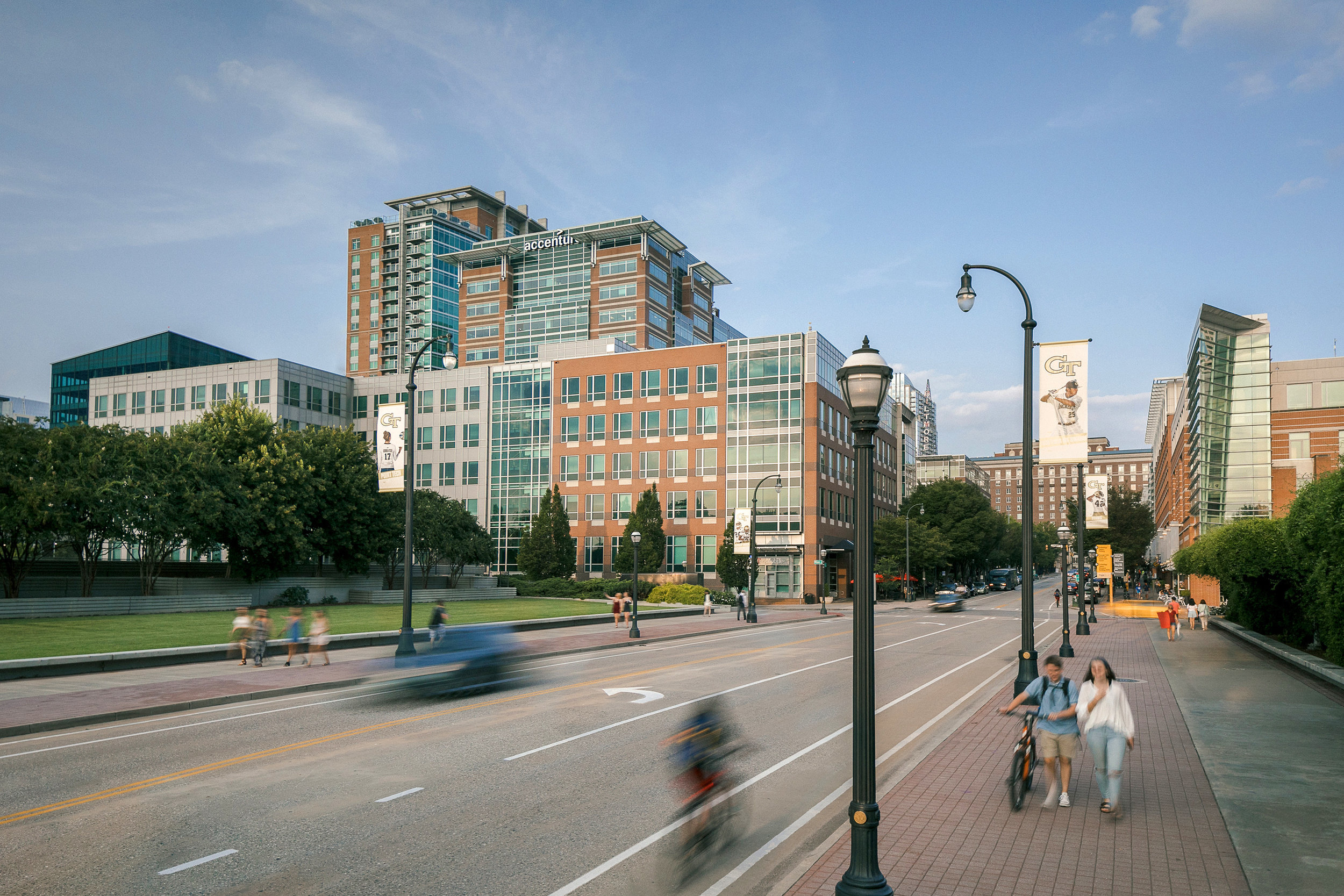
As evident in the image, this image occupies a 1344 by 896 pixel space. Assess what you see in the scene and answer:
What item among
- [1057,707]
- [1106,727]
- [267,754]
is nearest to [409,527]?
[267,754]

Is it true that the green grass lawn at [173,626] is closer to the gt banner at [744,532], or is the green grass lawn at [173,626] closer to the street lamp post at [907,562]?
the gt banner at [744,532]

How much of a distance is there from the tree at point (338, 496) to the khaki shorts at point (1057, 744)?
4477cm

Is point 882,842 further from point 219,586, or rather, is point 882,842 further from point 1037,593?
point 1037,593

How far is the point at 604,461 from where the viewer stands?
80.7 m

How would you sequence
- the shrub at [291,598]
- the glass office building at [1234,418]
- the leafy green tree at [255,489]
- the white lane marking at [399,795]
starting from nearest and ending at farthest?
1. the white lane marking at [399,795]
2. the leafy green tree at [255,489]
3. the shrub at [291,598]
4. the glass office building at [1234,418]

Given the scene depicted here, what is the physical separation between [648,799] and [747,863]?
88.8 inches

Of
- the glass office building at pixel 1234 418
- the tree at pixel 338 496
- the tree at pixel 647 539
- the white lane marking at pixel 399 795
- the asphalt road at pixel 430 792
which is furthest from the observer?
the tree at pixel 647 539

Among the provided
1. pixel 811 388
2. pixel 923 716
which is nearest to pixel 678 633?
pixel 923 716

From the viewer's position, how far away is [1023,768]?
31.9 feet

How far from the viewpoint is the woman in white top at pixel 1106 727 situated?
9.45 metres

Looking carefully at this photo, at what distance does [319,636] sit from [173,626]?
13386mm

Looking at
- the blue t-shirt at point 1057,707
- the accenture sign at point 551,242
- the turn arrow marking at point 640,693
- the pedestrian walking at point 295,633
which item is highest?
the accenture sign at point 551,242

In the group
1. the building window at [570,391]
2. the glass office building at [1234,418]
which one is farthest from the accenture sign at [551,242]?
the glass office building at [1234,418]

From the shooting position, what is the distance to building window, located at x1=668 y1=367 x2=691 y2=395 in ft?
257
